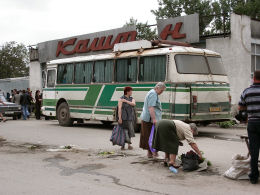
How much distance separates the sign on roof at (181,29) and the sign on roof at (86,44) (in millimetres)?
2135

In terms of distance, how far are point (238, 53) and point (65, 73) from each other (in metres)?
8.37

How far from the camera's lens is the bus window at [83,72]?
699 inches

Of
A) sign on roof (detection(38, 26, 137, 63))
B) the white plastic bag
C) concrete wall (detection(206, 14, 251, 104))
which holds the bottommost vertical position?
the white plastic bag

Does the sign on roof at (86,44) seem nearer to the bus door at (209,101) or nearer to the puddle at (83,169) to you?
the bus door at (209,101)

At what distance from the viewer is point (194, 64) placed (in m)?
14.5

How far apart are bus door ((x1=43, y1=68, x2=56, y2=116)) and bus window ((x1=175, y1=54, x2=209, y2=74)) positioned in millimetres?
7337

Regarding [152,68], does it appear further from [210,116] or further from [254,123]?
[254,123]

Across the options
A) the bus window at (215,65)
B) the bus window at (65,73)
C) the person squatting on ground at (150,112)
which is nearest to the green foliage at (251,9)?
the bus window at (65,73)

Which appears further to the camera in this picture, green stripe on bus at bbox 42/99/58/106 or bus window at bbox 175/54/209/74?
green stripe on bus at bbox 42/99/58/106

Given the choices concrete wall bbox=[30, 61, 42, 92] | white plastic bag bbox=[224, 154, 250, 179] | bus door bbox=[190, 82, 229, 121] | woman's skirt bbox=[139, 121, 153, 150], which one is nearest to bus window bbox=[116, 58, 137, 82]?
bus door bbox=[190, 82, 229, 121]

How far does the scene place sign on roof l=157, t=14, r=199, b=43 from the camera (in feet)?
71.3

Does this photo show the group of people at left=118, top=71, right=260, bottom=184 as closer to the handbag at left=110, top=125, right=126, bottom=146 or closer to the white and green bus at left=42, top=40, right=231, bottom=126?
the handbag at left=110, top=125, right=126, bottom=146

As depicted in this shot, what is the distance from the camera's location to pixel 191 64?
14.5 meters

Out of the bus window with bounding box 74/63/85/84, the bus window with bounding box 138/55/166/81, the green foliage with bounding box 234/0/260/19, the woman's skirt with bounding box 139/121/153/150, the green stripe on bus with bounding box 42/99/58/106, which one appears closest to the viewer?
the woman's skirt with bounding box 139/121/153/150
